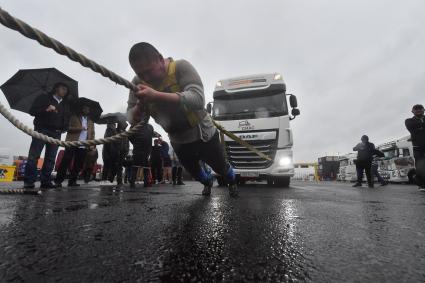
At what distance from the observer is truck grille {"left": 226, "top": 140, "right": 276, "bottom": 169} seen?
662 centimetres

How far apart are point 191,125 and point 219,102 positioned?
15.5 feet

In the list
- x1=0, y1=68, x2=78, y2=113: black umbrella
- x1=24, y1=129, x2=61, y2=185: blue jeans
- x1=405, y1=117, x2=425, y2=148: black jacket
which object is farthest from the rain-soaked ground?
x1=405, y1=117, x2=425, y2=148: black jacket

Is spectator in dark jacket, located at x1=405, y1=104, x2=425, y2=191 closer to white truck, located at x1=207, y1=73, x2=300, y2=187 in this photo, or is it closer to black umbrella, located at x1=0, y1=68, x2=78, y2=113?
white truck, located at x1=207, y1=73, x2=300, y2=187

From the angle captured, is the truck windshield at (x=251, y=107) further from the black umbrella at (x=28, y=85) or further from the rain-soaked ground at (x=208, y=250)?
the rain-soaked ground at (x=208, y=250)

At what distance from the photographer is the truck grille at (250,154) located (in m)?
6.62

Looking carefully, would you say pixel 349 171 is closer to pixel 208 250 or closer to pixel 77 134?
pixel 77 134

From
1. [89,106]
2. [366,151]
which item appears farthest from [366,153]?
[89,106]

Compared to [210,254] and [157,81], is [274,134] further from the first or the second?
[210,254]

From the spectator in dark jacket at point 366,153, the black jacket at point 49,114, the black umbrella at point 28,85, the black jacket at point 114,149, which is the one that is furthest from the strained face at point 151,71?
the spectator in dark jacket at point 366,153

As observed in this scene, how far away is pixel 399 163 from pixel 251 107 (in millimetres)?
10573

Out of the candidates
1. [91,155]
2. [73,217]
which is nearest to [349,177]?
[91,155]

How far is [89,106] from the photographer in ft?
19.3

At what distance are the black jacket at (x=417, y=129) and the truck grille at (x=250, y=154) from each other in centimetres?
295

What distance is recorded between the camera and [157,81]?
2.54 meters
